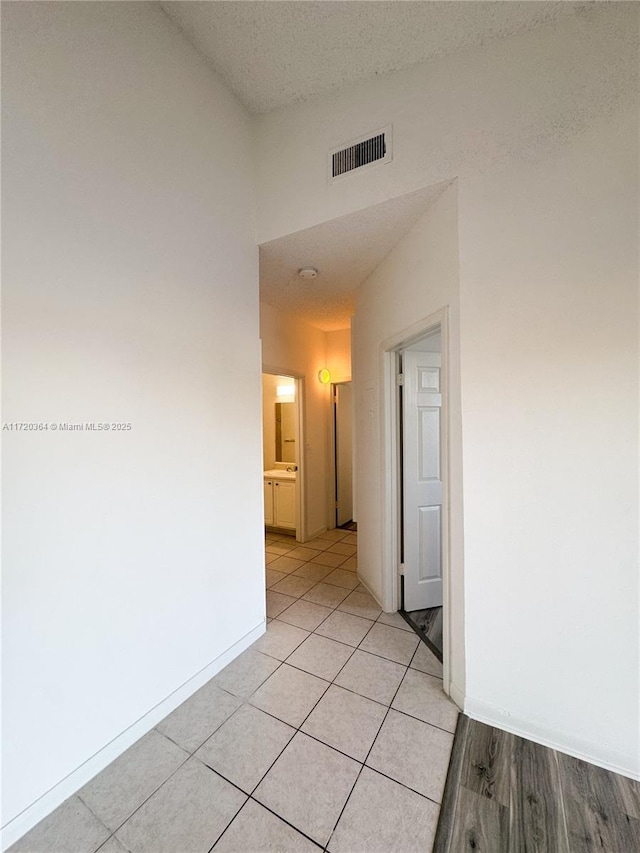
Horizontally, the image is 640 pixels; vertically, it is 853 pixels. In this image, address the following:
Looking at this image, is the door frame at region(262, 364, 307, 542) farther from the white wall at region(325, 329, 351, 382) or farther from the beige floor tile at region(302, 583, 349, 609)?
the beige floor tile at region(302, 583, 349, 609)

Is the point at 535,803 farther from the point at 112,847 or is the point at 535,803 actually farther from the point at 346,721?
the point at 112,847

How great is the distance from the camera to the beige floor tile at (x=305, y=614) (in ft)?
7.62

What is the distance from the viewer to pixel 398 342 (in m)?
2.22

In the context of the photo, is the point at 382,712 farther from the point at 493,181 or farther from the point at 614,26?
the point at 614,26

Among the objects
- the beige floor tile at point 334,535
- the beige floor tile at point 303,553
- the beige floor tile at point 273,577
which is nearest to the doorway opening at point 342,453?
the beige floor tile at point 334,535

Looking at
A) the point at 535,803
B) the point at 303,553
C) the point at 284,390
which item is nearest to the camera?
the point at 535,803

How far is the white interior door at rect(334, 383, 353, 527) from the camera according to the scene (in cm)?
462

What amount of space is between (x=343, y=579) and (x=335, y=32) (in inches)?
144

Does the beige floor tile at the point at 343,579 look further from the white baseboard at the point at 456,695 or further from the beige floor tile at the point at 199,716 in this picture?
the beige floor tile at the point at 199,716

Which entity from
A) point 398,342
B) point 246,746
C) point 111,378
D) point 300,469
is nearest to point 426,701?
point 246,746

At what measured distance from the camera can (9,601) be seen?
1105 millimetres

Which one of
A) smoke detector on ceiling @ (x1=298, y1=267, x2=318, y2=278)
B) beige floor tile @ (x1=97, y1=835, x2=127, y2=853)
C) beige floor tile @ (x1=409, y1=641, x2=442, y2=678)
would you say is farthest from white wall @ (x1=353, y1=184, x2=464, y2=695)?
beige floor tile @ (x1=97, y1=835, x2=127, y2=853)

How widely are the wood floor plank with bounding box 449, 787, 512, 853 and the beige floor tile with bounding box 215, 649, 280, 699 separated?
3.42 ft

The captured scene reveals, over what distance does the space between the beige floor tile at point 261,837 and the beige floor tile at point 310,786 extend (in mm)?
27
